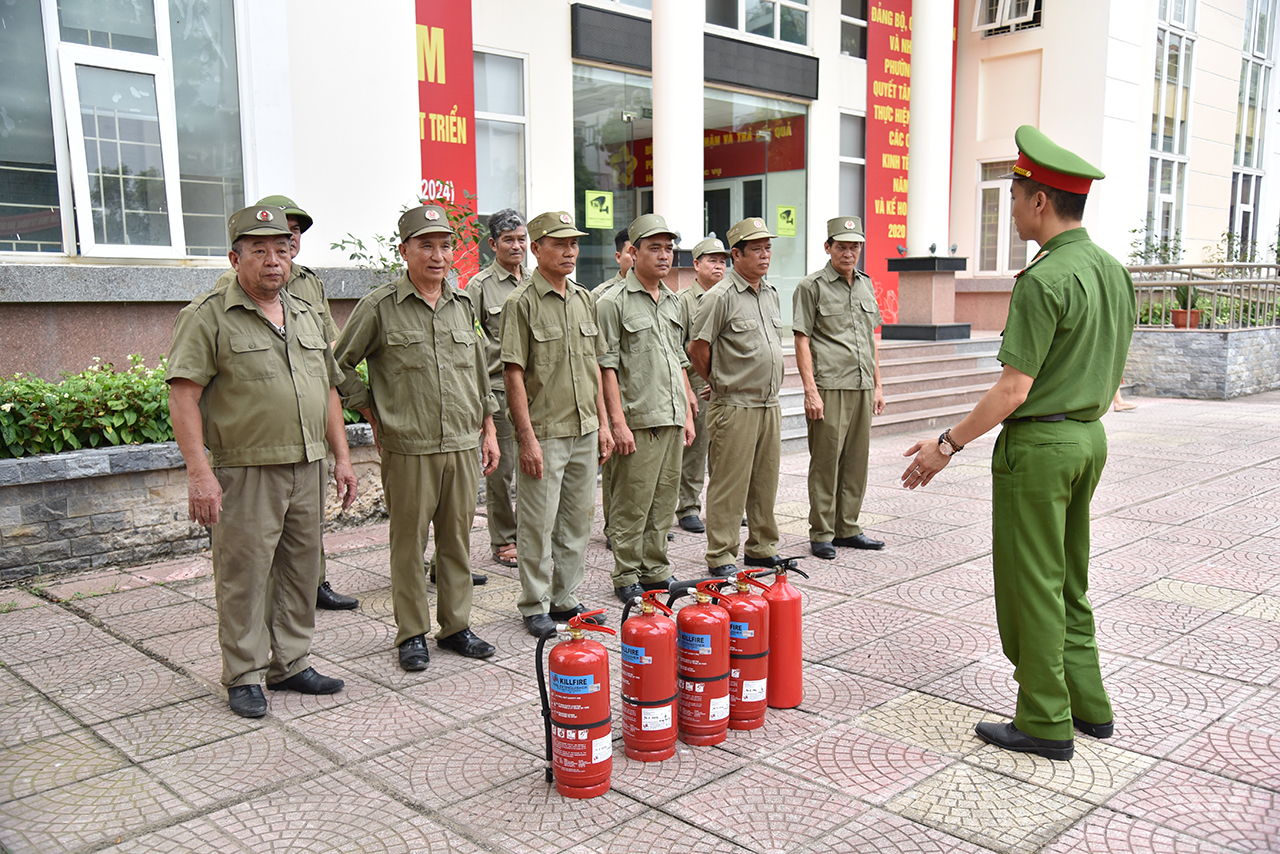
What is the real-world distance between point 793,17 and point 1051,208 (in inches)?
513

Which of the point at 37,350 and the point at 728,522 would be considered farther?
the point at 37,350

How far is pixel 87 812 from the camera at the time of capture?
3197 mm

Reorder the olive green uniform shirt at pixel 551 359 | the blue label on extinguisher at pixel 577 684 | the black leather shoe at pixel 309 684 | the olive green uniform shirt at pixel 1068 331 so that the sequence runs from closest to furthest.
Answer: the blue label on extinguisher at pixel 577 684, the olive green uniform shirt at pixel 1068 331, the black leather shoe at pixel 309 684, the olive green uniform shirt at pixel 551 359

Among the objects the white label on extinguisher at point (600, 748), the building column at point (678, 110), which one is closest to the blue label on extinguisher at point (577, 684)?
the white label on extinguisher at point (600, 748)

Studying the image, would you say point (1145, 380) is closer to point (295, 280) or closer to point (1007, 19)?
point (1007, 19)

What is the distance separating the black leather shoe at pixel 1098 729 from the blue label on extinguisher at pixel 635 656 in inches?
64.6

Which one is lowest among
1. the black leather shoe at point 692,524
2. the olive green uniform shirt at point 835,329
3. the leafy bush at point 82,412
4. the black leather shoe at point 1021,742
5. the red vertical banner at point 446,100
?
the black leather shoe at point 692,524

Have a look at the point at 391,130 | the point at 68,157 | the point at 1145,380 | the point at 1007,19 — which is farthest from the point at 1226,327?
the point at 68,157

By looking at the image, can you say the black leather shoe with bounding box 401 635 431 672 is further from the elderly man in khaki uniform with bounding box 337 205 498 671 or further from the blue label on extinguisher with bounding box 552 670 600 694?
the blue label on extinguisher with bounding box 552 670 600 694

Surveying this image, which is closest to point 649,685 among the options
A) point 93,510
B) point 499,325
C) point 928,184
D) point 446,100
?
point 499,325

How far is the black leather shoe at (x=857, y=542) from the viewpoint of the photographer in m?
6.56

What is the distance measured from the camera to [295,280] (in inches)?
204

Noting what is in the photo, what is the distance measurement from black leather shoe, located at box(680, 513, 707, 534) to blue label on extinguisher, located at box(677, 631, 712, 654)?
368 cm

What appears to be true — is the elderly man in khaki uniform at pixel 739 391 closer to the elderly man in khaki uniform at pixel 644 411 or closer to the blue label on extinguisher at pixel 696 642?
the elderly man in khaki uniform at pixel 644 411
